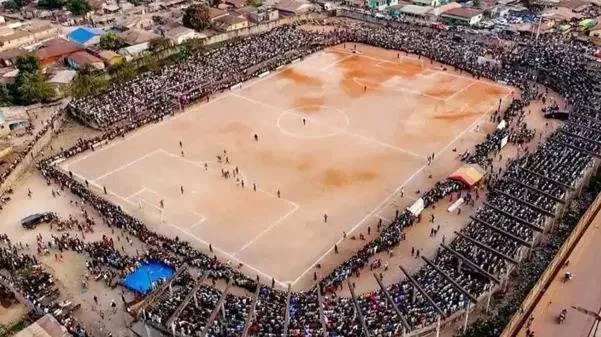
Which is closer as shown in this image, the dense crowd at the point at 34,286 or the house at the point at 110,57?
the dense crowd at the point at 34,286

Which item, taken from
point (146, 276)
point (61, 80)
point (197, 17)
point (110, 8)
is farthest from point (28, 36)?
point (146, 276)

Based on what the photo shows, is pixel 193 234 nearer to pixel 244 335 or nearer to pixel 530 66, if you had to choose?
pixel 244 335

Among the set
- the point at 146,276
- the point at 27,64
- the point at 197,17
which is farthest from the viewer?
the point at 197,17

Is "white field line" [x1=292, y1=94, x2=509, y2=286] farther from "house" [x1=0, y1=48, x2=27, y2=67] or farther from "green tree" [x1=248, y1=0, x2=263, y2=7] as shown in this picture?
"house" [x1=0, y1=48, x2=27, y2=67]

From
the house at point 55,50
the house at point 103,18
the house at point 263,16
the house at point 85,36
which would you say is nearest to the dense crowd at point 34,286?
the house at point 55,50

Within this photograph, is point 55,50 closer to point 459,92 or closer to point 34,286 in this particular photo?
point 34,286

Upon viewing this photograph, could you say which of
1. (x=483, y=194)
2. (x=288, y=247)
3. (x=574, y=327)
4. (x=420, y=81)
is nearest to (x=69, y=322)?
(x=288, y=247)

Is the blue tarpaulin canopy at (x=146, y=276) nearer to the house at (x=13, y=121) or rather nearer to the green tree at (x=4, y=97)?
the house at (x=13, y=121)
